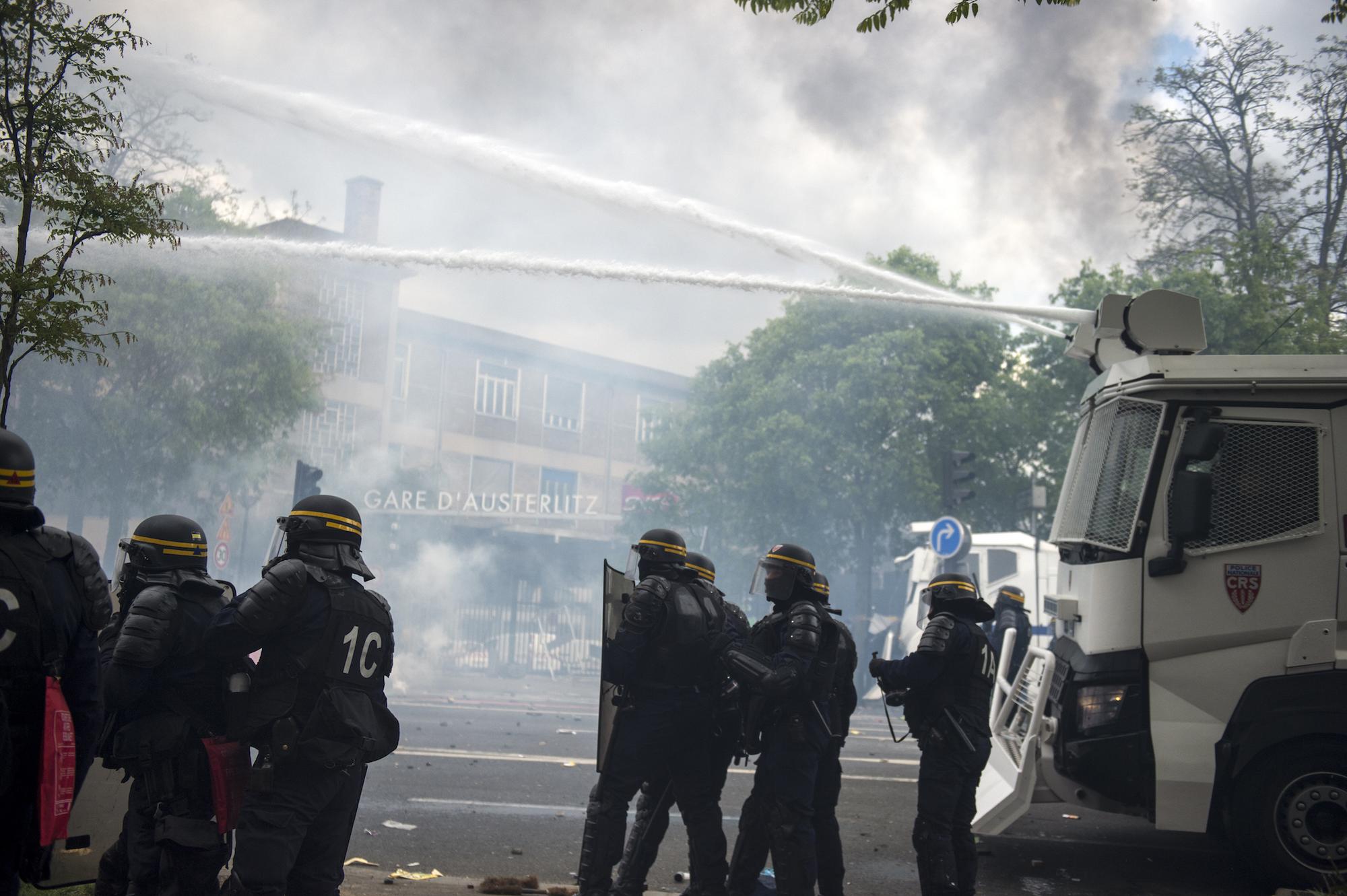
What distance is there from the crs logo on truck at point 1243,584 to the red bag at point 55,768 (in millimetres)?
5484

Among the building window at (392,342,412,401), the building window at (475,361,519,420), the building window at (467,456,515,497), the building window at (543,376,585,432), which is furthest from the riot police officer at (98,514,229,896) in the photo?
the building window at (543,376,585,432)

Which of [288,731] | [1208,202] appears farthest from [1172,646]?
[1208,202]

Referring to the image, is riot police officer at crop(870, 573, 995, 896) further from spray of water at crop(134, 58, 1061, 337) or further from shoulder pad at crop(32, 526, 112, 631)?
spray of water at crop(134, 58, 1061, 337)

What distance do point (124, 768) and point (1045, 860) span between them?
5.45 metres

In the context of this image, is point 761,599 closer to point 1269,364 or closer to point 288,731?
point 1269,364

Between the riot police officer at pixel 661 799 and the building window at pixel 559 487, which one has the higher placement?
the building window at pixel 559 487

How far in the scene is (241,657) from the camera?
165 inches

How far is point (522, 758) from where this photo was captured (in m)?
11.2


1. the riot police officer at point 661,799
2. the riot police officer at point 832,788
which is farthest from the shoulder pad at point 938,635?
the riot police officer at point 661,799

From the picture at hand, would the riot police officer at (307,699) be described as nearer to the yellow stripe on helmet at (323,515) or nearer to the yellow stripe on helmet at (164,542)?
the yellow stripe on helmet at (323,515)

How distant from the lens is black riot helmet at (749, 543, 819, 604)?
5.71 metres

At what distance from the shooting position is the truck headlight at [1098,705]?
6070 millimetres

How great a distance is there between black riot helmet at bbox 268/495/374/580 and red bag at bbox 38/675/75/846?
3.11 ft

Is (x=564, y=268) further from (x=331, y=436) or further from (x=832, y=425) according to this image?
(x=331, y=436)
